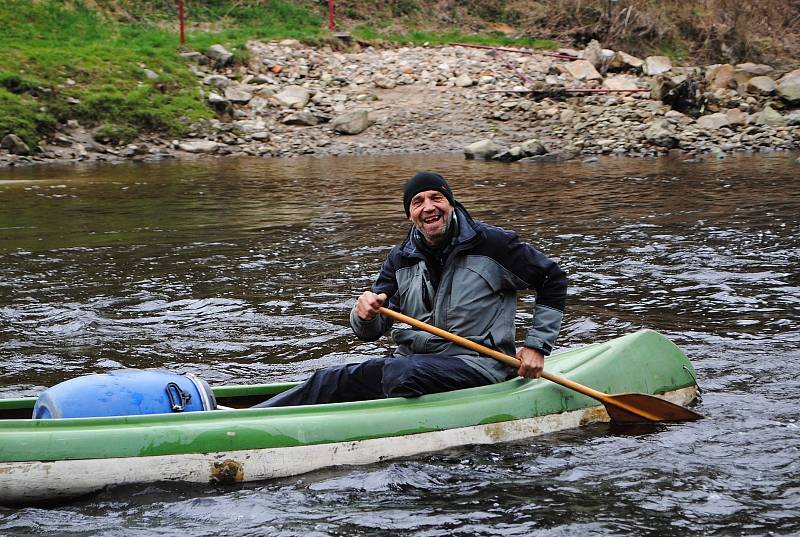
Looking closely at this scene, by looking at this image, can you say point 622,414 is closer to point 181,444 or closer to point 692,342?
point 692,342

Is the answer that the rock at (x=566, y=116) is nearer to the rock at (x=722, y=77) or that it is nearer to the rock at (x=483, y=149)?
the rock at (x=483, y=149)

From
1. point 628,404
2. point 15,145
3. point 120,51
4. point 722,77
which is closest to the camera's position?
point 628,404

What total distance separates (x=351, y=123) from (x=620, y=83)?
281 inches

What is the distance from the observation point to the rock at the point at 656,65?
26.5 meters

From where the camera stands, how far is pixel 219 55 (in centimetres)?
2533

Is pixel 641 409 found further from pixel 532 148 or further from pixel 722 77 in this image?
pixel 722 77

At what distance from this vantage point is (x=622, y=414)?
17.9 feet

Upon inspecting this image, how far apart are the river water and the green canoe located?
0.08 m

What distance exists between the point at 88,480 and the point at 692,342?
4421 mm

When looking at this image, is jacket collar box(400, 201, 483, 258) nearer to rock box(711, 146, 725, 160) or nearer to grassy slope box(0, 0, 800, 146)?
rock box(711, 146, 725, 160)

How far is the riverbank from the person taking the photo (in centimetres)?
2139

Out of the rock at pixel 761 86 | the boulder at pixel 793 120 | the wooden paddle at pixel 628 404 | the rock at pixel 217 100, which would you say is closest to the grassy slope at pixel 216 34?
the rock at pixel 217 100

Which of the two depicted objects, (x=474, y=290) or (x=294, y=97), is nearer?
(x=474, y=290)

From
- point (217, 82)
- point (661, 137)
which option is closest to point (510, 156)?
point (661, 137)
